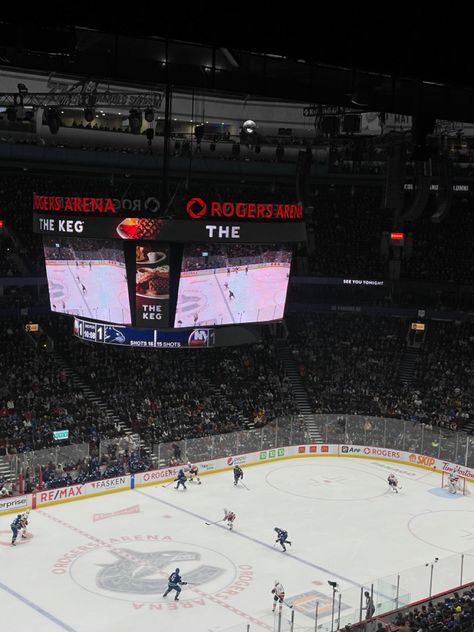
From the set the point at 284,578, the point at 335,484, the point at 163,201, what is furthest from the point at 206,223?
the point at 335,484

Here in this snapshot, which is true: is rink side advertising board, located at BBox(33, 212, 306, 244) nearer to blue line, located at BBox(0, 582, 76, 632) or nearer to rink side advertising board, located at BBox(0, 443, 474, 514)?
rink side advertising board, located at BBox(0, 443, 474, 514)

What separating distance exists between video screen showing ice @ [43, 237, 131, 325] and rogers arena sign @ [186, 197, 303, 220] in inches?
102

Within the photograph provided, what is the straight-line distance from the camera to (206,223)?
27.5 metres

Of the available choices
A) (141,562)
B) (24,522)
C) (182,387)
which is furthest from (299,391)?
(24,522)

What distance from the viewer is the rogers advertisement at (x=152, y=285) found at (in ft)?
91.3

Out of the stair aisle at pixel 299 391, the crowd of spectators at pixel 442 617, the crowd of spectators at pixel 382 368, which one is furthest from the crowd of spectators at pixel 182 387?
the crowd of spectators at pixel 442 617

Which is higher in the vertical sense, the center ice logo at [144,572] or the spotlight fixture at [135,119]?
the spotlight fixture at [135,119]

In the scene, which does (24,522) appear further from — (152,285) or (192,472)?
(192,472)

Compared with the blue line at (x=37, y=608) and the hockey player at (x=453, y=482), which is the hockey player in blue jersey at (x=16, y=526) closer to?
the blue line at (x=37, y=608)

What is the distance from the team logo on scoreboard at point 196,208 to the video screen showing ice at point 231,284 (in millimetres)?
1033

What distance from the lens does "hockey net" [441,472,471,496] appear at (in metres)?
35.1

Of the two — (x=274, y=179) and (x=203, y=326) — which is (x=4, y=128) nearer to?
(x=274, y=179)

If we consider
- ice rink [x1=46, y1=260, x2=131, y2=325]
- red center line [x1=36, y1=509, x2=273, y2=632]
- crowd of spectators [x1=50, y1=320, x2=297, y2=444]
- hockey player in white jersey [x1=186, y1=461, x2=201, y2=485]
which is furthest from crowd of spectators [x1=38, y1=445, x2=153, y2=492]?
ice rink [x1=46, y1=260, x2=131, y2=325]

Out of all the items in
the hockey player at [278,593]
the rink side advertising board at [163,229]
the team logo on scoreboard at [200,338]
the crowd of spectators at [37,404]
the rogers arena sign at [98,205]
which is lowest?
the hockey player at [278,593]
